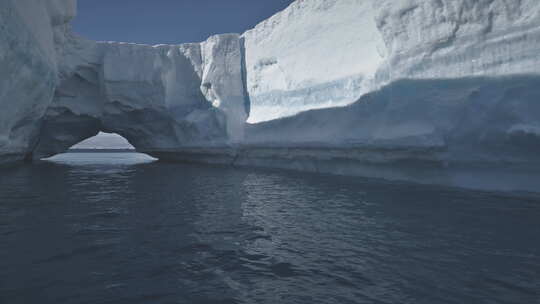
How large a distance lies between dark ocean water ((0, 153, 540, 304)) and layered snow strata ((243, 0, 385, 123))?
23.4ft

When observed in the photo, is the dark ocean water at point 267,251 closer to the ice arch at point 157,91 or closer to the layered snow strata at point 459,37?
the layered snow strata at point 459,37

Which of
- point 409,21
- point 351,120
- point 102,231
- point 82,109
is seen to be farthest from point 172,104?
point 102,231

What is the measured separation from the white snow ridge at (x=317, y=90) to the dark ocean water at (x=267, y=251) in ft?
9.01

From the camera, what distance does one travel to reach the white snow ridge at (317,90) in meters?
7.88

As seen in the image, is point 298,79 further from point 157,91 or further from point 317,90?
point 157,91

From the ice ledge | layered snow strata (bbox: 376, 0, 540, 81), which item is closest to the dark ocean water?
the ice ledge

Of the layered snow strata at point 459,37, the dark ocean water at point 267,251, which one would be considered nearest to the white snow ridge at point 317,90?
the layered snow strata at point 459,37

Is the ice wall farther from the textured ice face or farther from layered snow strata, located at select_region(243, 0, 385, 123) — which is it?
layered snow strata, located at select_region(243, 0, 385, 123)

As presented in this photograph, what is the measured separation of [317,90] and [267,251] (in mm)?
11035

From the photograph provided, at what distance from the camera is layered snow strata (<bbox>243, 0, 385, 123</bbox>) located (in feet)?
40.1

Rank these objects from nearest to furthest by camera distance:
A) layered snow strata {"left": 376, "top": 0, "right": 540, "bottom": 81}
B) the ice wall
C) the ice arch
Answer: the ice wall
layered snow strata {"left": 376, "top": 0, "right": 540, "bottom": 81}
the ice arch

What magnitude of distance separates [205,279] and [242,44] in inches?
701

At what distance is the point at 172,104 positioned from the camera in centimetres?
1919

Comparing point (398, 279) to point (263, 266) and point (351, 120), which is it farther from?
point (351, 120)
